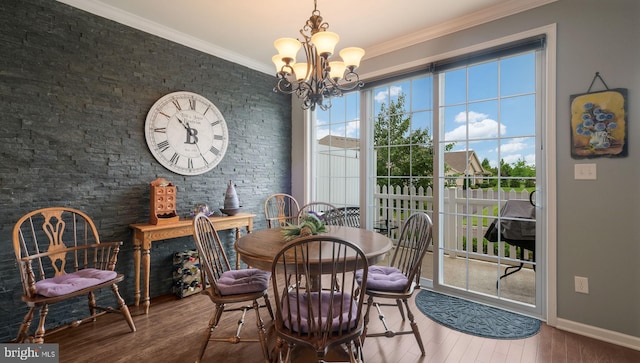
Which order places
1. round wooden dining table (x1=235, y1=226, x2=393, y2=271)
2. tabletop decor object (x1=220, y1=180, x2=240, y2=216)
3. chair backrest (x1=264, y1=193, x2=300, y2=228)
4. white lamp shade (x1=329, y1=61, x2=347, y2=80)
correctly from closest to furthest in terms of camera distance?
round wooden dining table (x1=235, y1=226, x2=393, y2=271) → white lamp shade (x1=329, y1=61, x2=347, y2=80) → tabletop decor object (x1=220, y1=180, x2=240, y2=216) → chair backrest (x1=264, y1=193, x2=300, y2=228)

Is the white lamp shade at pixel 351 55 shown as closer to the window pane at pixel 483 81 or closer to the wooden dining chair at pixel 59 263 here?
the window pane at pixel 483 81

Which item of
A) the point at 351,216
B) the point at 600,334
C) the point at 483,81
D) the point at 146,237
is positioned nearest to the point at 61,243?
the point at 146,237

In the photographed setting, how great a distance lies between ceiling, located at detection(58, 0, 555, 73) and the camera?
2.52 m

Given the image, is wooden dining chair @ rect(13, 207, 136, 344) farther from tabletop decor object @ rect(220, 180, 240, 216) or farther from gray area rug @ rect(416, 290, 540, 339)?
gray area rug @ rect(416, 290, 540, 339)

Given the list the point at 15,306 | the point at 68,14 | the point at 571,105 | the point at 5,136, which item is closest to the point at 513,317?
the point at 571,105

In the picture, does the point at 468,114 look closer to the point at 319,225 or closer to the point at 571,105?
the point at 571,105

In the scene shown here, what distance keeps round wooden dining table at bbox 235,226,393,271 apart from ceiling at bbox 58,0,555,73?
1.97m

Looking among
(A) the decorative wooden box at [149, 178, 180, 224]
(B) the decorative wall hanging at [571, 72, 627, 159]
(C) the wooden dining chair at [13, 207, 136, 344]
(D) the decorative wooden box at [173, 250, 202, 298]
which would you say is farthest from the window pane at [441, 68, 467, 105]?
(C) the wooden dining chair at [13, 207, 136, 344]

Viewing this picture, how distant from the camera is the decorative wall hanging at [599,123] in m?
2.09

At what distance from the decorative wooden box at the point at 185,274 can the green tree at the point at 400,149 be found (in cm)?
228

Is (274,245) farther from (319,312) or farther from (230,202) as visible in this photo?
(230,202)

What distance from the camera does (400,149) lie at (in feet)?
11.0

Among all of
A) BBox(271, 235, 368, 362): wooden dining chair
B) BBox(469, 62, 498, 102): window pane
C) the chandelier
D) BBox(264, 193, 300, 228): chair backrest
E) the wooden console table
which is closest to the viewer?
BBox(271, 235, 368, 362): wooden dining chair
